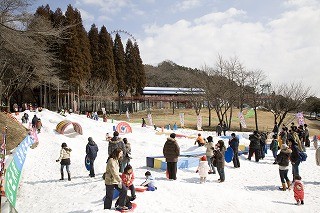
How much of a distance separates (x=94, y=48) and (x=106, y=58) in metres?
2.47

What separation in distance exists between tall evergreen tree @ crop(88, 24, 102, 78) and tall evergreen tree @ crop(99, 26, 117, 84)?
0.51 metres

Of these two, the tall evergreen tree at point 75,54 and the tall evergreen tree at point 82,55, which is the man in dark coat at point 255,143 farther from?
the tall evergreen tree at point 82,55

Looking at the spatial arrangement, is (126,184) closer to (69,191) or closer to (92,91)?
(69,191)

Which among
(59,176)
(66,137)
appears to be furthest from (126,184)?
(66,137)

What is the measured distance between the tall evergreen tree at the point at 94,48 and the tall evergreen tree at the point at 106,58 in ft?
1.68

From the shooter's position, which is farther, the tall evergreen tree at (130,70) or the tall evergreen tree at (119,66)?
the tall evergreen tree at (130,70)

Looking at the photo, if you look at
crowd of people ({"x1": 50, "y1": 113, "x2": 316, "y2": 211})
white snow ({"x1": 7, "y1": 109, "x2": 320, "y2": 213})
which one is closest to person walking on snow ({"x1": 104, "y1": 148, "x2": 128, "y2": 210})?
crowd of people ({"x1": 50, "y1": 113, "x2": 316, "y2": 211})

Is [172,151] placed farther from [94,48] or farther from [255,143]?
[94,48]

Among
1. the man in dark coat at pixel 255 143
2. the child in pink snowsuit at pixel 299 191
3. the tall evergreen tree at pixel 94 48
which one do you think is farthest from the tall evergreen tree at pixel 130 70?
the child in pink snowsuit at pixel 299 191

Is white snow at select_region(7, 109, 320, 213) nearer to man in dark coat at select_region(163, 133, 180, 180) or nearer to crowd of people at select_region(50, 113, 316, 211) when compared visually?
crowd of people at select_region(50, 113, 316, 211)

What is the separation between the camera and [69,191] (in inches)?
401

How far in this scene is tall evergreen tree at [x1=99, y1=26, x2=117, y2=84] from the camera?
4919 centimetres

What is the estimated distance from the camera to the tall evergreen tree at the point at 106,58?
49188 millimetres

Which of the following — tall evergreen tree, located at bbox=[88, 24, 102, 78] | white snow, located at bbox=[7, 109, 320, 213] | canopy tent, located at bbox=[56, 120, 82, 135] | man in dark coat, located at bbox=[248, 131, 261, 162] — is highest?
tall evergreen tree, located at bbox=[88, 24, 102, 78]
